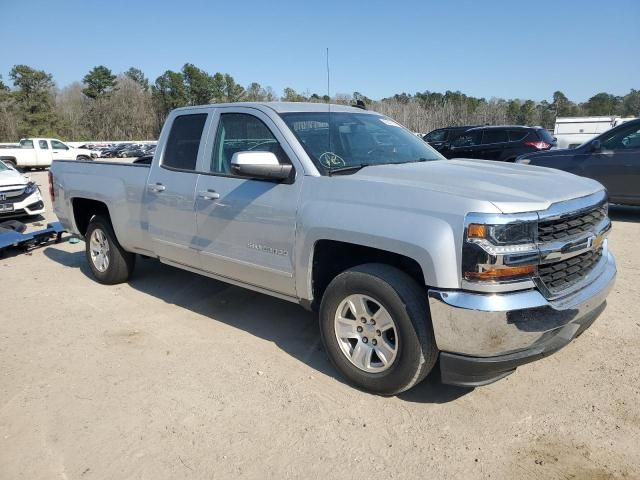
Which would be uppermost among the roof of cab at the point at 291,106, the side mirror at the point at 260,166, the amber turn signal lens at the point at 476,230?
the roof of cab at the point at 291,106

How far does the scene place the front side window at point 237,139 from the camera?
3.91 m

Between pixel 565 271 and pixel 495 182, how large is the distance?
26.8 inches

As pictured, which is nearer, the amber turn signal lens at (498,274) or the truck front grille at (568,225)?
the amber turn signal lens at (498,274)

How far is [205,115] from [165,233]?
1175 millimetres

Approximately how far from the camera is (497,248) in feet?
8.66

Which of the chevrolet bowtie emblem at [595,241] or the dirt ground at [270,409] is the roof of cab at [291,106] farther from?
the chevrolet bowtie emblem at [595,241]

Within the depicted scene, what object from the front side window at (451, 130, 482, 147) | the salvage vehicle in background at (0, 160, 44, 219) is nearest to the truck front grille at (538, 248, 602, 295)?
the salvage vehicle in background at (0, 160, 44, 219)

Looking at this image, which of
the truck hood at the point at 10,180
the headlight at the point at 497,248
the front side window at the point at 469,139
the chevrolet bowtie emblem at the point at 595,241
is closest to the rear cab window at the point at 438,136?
the front side window at the point at 469,139

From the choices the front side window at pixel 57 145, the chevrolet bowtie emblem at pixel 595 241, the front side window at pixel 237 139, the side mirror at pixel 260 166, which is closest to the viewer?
the chevrolet bowtie emblem at pixel 595 241

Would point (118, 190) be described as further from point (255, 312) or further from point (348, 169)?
point (348, 169)

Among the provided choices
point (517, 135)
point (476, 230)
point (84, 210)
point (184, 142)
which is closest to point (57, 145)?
point (517, 135)

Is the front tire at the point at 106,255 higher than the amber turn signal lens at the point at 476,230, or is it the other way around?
the amber turn signal lens at the point at 476,230

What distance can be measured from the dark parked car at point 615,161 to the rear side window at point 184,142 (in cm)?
698

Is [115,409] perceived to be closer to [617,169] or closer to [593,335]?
[593,335]
